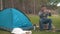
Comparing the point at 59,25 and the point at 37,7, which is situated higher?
the point at 37,7

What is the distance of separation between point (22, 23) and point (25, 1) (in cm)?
97

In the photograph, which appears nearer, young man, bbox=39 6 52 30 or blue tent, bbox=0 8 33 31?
blue tent, bbox=0 8 33 31

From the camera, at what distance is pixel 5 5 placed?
593cm

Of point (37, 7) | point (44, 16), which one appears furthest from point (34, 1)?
point (44, 16)

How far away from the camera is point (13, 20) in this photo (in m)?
5.21

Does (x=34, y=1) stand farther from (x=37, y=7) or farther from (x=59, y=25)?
(x=59, y=25)

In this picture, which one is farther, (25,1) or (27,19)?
(25,1)

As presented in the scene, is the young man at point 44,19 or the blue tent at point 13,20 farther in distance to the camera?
the young man at point 44,19

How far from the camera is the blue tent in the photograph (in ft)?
17.0

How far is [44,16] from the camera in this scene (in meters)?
5.44

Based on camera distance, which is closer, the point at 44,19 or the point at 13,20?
the point at 13,20

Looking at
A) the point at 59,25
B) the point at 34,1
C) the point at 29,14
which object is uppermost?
the point at 34,1

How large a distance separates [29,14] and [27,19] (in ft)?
1.35

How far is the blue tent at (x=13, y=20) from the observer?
518 centimetres
